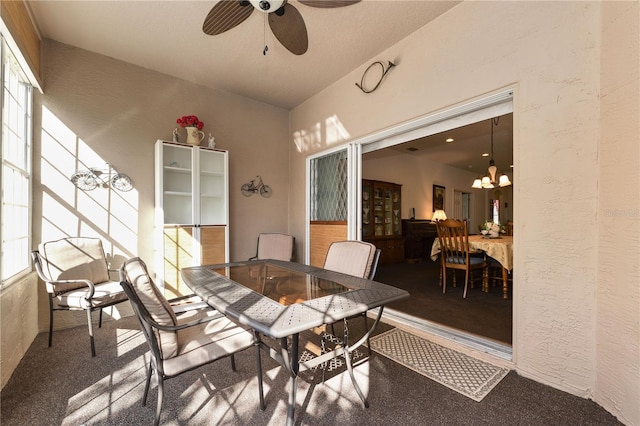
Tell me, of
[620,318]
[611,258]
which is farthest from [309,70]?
[620,318]

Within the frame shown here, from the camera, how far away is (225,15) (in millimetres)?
1928

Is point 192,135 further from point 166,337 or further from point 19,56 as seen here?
point 166,337

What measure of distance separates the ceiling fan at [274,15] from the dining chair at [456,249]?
3102mm

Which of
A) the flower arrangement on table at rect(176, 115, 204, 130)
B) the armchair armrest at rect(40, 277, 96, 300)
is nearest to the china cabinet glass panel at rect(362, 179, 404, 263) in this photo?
the flower arrangement on table at rect(176, 115, 204, 130)

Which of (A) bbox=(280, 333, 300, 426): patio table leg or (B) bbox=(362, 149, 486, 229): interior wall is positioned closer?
(A) bbox=(280, 333, 300, 426): patio table leg

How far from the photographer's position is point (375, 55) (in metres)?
3.01

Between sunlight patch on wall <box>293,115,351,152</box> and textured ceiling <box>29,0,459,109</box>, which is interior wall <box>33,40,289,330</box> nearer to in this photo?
textured ceiling <box>29,0,459,109</box>

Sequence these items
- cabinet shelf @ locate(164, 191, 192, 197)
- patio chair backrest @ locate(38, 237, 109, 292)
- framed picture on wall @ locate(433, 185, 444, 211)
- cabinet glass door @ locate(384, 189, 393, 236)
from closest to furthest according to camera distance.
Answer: patio chair backrest @ locate(38, 237, 109, 292) → cabinet shelf @ locate(164, 191, 192, 197) → cabinet glass door @ locate(384, 189, 393, 236) → framed picture on wall @ locate(433, 185, 444, 211)

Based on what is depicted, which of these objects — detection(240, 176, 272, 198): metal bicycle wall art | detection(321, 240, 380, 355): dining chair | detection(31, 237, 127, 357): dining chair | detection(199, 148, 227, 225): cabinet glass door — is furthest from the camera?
detection(240, 176, 272, 198): metal bicycle wall art

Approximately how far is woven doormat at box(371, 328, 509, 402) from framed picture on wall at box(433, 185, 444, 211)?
5.65 metres

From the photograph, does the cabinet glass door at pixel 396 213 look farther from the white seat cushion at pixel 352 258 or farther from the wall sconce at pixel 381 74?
the white seat cushion at pixel 352 258

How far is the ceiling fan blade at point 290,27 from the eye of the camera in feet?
6.20

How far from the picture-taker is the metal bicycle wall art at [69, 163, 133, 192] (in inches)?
113

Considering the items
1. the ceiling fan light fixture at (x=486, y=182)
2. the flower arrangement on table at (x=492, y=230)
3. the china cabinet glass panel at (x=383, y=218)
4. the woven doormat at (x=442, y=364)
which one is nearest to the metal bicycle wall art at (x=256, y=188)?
the china cabinet glass panel at (x=383, y=218)
